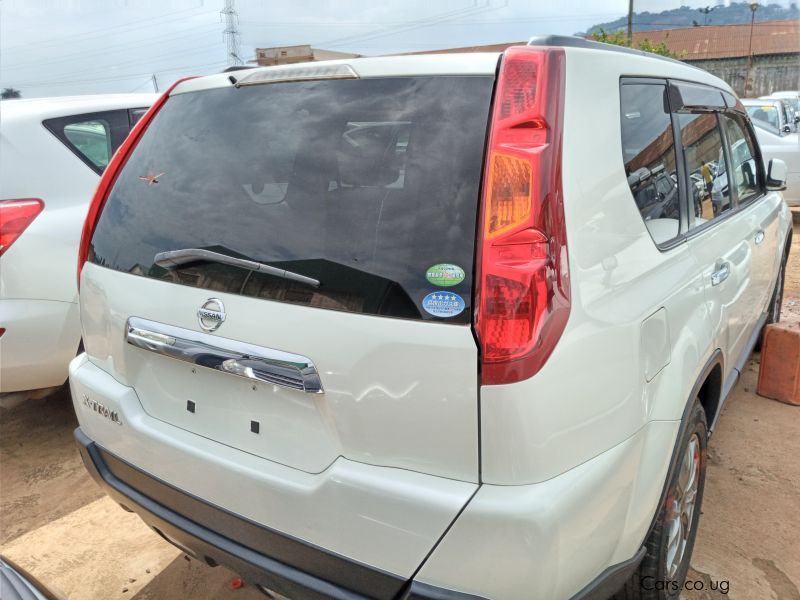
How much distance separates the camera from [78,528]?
A: 9.17ft

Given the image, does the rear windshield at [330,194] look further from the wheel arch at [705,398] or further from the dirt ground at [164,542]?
the dirt ground at [164,542]

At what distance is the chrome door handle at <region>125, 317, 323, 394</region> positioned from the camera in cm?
147

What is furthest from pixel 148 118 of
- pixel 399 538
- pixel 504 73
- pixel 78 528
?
pixel 78 528

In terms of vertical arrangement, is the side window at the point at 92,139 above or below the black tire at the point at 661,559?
above

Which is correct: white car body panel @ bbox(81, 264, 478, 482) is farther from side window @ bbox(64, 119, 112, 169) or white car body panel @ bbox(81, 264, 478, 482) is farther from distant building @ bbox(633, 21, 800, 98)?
distant building @ bbox(633, 21, 800, 98)

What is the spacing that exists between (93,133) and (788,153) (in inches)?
369

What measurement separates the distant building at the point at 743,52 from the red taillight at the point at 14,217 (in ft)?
123

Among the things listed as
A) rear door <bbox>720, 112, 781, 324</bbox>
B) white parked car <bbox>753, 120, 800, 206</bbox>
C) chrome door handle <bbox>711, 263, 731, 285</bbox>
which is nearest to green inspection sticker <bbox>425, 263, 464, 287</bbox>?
chrome door handle <bbox>711, 263, 731, 285</bbox>

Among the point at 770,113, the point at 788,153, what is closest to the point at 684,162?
the point at 788,153

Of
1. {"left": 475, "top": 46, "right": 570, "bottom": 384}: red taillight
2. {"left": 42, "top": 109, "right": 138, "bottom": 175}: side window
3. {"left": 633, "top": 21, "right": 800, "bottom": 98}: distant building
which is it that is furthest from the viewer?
{"left": 633, "top": 21, "right": 800, "bottom": 98}: distant building

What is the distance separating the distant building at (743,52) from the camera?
125ft

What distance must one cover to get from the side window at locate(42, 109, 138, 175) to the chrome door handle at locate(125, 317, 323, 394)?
212 centimetres

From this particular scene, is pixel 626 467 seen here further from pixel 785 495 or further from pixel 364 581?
pixel 785 495

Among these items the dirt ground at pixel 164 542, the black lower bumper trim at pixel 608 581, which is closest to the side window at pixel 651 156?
the black lower bumper trim at pixel 608 581
